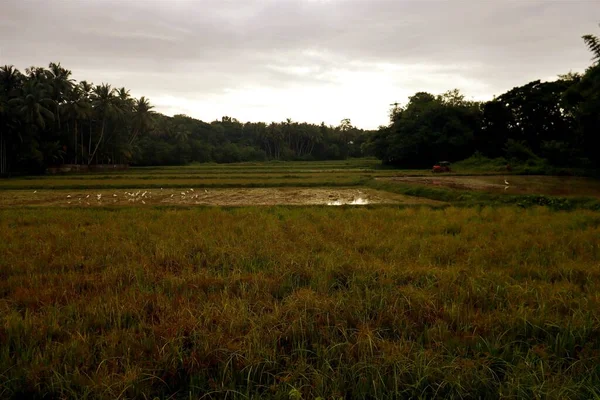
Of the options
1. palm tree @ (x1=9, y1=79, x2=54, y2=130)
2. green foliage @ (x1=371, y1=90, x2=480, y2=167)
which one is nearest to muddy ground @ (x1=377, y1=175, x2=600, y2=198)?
green foliage @ (x1=371, y1=90, x2=480, y2=167)

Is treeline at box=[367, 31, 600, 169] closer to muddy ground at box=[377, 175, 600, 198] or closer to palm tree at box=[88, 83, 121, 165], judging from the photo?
muddy ground at box=[377, 175, 600, 198]

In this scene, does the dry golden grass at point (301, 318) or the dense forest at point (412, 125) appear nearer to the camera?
the dry golden grass at point (301, 318)

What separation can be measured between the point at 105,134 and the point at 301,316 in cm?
4189

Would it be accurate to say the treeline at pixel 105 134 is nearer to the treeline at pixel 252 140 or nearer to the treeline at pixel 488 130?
the treeline at pixel 252 140

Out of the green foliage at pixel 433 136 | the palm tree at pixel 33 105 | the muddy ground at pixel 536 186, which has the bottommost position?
the muddy ground at pixel 536 186

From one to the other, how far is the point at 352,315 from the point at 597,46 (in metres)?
18.9

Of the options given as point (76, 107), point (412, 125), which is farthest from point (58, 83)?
point (412, 125)

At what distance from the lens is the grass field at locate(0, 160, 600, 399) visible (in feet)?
6.36

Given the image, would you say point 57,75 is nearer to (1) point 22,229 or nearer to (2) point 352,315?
(1) point 22,229

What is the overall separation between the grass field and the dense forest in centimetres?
1482

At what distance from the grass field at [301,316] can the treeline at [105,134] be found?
27417 millimetres

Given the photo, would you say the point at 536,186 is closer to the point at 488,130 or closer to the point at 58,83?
the point at 488,130

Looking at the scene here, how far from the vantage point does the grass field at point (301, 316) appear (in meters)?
1.94

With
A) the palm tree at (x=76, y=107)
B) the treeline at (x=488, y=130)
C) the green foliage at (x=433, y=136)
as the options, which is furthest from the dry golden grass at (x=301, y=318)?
the palm tree at (x=76, y=107)
